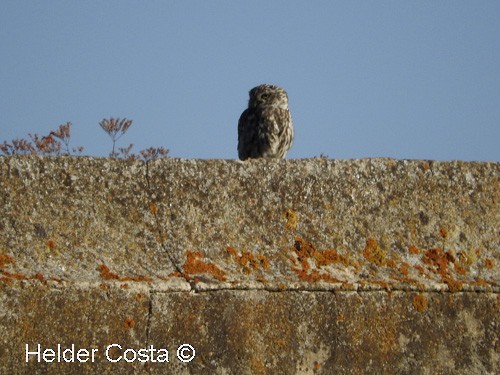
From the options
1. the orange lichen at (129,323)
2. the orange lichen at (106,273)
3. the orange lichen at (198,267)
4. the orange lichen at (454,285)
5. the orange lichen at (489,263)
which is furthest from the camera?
the orange lichen at (489,263)

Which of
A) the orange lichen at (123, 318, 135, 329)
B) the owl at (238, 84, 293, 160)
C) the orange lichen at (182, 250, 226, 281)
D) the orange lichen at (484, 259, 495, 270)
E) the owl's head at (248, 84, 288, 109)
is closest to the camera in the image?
the orange lichen at (123, 318, 135, 329)

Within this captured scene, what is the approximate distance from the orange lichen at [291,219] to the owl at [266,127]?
13.1ft

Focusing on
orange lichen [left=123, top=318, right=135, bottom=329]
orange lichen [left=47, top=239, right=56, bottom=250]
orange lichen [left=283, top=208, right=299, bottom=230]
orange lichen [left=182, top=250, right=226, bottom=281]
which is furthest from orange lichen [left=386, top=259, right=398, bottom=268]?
orange lichen [left=47, top=239, right=56, bottom=250]

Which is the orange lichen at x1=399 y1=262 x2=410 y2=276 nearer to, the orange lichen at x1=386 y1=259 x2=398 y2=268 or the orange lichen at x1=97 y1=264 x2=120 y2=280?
the orange lichen at x1=386 y1=259 x2=398 y2=268

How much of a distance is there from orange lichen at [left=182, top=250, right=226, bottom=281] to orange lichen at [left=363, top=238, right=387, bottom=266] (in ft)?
1.83

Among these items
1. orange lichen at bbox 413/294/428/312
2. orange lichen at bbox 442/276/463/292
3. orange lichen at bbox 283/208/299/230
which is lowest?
orange lichen at bbox 413/294/428/312

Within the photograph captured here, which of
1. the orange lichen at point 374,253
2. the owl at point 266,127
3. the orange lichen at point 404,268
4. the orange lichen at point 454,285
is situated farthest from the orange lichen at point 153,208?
the owl at point 266,127

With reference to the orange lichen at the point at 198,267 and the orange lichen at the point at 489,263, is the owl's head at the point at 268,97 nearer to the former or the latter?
the orange lichen at the point at 489,263

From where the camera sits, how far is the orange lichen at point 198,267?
3416mm

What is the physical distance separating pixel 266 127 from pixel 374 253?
4.28 m

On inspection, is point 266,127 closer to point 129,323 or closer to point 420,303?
point 420,303

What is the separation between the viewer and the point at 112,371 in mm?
3107

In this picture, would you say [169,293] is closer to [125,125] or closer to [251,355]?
[251,355]

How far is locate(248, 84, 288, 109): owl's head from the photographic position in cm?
809
